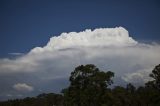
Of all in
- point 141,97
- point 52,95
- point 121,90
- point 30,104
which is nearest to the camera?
point 121,90

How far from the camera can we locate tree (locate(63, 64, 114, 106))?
68.6m

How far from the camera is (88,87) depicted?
69.4m

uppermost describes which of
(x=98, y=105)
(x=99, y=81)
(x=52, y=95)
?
(x=52, y=95)

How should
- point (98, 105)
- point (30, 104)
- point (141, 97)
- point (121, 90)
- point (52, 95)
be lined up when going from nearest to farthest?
point (98, 105)
point (121, 90)
point (141, 97)
point (30, 104)
point (52, 95)

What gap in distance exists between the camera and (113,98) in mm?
68188

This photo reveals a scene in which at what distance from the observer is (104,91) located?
2714 inches

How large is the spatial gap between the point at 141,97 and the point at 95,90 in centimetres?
2949

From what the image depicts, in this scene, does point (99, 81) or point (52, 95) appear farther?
point (52, 95)

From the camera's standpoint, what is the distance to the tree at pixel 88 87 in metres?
68.6

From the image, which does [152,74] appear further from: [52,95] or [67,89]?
[52,95]

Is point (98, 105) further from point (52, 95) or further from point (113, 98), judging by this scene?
point (52, 95)

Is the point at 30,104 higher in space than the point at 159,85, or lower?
higher

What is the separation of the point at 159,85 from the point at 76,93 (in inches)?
699

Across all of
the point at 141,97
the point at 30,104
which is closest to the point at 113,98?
the point at 141,97
